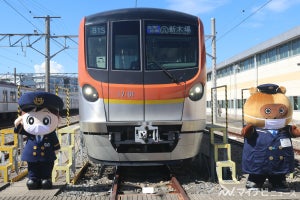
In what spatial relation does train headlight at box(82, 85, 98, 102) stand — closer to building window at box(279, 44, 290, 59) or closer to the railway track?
the railway track

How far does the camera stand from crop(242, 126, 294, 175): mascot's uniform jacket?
5883mm

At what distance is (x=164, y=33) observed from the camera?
7.03m

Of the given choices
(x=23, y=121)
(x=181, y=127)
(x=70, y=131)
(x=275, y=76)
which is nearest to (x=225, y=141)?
(x=181, y=127)

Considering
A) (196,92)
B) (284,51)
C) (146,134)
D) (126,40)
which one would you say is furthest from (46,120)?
(284,51)

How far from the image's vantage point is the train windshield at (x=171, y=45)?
6.89 meters

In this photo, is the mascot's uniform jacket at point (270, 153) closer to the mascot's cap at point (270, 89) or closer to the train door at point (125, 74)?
the mascot's cap at point (270, 89)

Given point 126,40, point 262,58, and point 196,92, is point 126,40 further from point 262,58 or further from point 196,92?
point 262,58

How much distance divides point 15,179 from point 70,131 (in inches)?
49.1

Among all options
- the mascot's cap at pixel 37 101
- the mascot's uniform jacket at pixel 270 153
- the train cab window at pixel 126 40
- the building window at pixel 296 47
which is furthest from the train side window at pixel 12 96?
the mascot's uniform jacket at pixel 270 153

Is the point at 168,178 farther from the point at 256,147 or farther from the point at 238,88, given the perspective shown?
the point at 238,88

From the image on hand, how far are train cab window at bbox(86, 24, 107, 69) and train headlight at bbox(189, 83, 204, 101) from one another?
5.09ft

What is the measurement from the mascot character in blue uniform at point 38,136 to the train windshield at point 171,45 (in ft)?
6.02

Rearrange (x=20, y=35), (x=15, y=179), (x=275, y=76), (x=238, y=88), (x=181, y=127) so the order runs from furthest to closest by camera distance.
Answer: (x=238, y=88) → (x=275, y=76) → (x=20, y=35) → (x=15, y=179) → (x=181, y=127)

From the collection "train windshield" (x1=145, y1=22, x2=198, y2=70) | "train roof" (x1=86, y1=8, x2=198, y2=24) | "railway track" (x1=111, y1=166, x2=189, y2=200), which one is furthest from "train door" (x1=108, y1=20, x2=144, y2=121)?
"railway track" (x1=111, y1=166, x2=189, y2=200)
